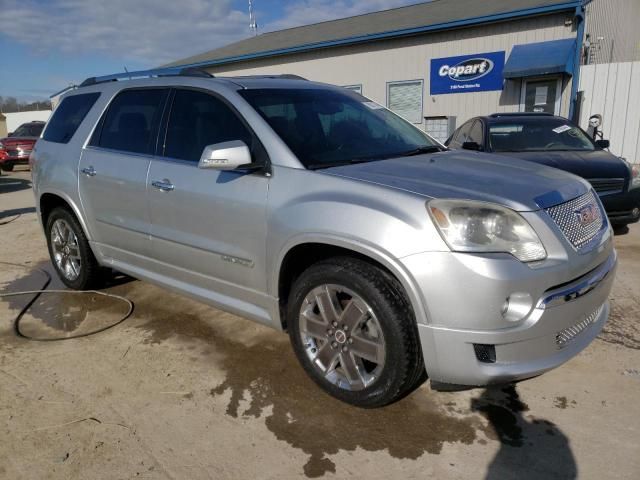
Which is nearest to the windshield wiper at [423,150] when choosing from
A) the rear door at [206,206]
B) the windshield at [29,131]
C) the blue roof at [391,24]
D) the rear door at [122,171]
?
the rear door at [206,206]

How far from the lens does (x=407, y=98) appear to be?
48.2 feet

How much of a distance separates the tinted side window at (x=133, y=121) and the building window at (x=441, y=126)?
10.3 m

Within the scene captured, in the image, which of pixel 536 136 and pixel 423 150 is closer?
pixel 423 150

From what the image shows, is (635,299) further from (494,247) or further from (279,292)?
(279,292)

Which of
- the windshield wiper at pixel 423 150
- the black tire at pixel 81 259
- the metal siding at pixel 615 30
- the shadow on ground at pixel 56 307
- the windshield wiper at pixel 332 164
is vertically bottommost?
the shadow on ground at pixel 56 307

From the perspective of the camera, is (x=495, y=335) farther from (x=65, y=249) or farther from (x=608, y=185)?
(x=608, y=185)

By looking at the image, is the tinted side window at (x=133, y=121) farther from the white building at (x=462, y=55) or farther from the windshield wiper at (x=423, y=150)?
the white building at (x=462, y=55)

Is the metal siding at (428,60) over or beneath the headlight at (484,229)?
over

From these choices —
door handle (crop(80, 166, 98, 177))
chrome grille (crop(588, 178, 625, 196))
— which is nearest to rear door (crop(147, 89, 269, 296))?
door handle (crop(80, 166, 98, 177))

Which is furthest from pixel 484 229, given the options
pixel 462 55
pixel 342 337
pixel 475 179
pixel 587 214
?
pixel 462 55

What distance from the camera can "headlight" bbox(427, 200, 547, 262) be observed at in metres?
2.31

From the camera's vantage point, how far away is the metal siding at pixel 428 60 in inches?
472

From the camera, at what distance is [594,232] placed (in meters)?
2.77

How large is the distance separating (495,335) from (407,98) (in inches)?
524
